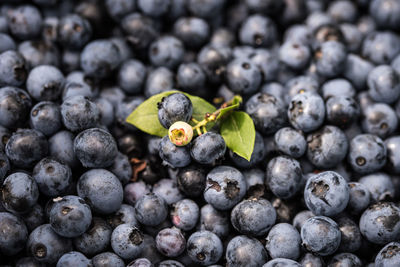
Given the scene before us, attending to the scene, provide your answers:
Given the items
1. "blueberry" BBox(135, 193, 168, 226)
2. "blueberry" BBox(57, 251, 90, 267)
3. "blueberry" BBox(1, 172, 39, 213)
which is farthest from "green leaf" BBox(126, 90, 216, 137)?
"blueberry" BBox(57, 251, 90, 267)

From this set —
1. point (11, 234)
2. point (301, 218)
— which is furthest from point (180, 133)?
point (11, 234)

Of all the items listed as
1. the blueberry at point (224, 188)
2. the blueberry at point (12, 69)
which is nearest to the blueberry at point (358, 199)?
the blueberry at point (224, 188)

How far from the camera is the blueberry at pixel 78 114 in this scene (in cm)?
175

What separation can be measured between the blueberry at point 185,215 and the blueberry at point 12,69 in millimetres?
1032

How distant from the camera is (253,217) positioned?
1.67 metres

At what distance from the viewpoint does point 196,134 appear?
1756mm

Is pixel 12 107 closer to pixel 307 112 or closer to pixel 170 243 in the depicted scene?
pixel 170 243

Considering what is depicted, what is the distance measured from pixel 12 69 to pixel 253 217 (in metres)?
1.38

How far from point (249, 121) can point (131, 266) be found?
0.83m

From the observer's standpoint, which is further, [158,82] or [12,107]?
[158,82]

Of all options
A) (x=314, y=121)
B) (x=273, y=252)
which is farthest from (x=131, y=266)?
(x=314, y=121)

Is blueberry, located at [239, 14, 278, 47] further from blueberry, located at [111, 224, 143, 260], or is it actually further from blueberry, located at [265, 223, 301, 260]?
blueberry, located at [111, 224, 143, 260]

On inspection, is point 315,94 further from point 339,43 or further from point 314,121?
point 339,43

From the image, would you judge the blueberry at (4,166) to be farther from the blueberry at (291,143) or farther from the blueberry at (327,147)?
the blueberry at (327,147)
